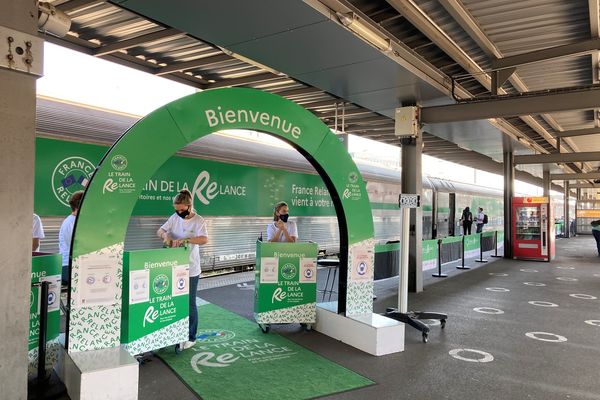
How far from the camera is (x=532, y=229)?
492 inches

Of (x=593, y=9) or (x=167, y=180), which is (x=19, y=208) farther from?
(x=593, y=9)

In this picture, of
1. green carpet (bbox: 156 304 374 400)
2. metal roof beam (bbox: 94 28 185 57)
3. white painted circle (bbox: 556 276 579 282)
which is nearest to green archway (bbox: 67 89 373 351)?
→ green carpet (bbox: 156 304 374 400)

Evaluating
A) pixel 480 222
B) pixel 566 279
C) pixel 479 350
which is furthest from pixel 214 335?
pixel 480 222

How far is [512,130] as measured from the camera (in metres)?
10.2

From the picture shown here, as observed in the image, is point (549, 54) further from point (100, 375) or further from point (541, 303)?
point (100, 375)

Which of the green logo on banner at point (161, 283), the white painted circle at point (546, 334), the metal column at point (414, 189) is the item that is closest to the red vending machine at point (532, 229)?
the metal column at point (414, 189)

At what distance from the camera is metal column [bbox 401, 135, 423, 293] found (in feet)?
23.7

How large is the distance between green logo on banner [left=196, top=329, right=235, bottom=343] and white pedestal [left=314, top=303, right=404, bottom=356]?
42.4 inches

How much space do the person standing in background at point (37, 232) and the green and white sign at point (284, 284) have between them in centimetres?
224

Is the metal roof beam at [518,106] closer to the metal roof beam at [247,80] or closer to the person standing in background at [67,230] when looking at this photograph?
the metal roof beam at [247,80]

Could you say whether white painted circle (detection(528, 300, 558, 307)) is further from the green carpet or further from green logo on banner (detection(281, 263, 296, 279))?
the green carpet

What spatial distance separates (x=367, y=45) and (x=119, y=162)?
2.84 meters

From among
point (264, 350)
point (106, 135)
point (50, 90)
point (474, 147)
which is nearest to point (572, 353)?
point (264, 350)

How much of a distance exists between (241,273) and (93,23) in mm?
4561
